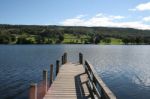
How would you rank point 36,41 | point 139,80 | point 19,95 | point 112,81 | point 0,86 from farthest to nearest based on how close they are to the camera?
point 36,41 < point 139,80 < point 112,81 < point 0,86 < point 19,95

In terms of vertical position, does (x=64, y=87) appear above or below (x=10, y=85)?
above

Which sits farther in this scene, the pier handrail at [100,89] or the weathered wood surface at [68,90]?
the weathered wood surface at [68,90]

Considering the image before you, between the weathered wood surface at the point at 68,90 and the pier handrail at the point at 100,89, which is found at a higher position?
the pier handrail at the point at 100,89

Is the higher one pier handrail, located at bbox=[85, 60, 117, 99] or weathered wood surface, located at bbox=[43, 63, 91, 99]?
pier handrail, located at bbox=[85, 60, 117, 99]

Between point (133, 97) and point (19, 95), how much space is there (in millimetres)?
10408

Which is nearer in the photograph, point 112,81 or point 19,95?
point 19,95

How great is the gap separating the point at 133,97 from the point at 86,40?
175 metres

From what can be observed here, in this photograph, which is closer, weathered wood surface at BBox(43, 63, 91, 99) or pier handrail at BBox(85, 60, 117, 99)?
pier handrail at BBox(85, 60, 117, 99)

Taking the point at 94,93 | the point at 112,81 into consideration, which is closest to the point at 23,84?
the point at 112,81

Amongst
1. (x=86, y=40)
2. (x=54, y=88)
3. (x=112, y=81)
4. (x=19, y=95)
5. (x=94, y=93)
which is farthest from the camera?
(x=86, y=40)

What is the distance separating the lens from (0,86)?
94.2ft

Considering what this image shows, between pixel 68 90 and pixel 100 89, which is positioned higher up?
pixel 100 89

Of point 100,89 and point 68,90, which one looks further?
point 68,90

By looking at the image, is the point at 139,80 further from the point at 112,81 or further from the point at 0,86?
the point at 0,86
